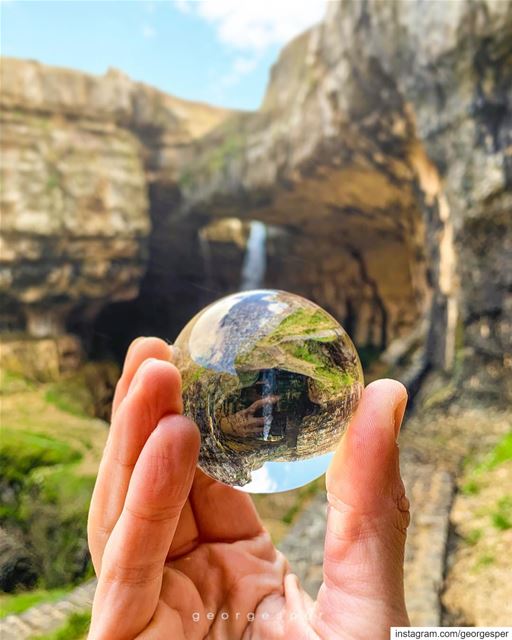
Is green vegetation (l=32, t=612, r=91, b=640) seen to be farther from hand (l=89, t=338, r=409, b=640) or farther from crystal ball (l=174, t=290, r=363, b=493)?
crystal ball (l=174, t=290, r=363, b=493)

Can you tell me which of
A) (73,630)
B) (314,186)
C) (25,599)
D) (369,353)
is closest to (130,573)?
(73,630)

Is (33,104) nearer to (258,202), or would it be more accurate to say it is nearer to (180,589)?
(258,202)

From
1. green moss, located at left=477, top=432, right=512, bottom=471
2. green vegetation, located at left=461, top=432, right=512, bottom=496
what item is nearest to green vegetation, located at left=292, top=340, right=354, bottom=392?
green vegetation, located at left=461, top=432, right=512, bottom=496

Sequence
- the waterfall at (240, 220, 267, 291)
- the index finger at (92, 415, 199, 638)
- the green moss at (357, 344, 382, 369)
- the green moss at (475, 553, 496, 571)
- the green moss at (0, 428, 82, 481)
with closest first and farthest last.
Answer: the index finger at (92, 415, 199, 638), the green moss at (475, 553, 496, 571), the green moss at (0, 428, 82, 481), the green moss at (357, 344, 382, 369), the waterfall at (240, 220, 267, 291)

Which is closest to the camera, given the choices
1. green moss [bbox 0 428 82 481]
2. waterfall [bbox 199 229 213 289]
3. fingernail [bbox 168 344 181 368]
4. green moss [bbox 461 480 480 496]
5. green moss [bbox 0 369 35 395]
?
fingernail [bbox 168 344 181 368]

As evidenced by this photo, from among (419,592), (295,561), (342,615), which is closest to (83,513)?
(295,561)

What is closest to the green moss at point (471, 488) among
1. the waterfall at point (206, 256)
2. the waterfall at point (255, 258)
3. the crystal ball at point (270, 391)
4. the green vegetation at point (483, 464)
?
the green vegetation at point (483, 464)

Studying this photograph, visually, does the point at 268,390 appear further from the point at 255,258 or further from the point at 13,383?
the point at 255,258
